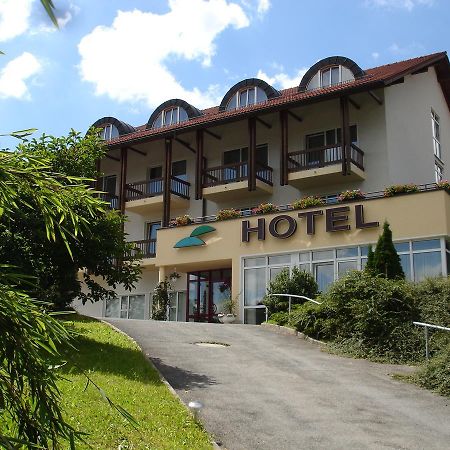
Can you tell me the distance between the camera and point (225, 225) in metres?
24.0

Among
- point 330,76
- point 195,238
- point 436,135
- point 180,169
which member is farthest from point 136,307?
point 436,135

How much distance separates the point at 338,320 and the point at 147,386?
737 cm

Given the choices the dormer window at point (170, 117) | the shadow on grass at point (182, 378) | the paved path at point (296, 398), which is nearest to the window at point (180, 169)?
the dormer window at point (170, 117)

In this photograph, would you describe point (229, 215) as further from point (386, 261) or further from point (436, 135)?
point (436, 135)

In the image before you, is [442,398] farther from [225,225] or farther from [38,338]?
[225,225]

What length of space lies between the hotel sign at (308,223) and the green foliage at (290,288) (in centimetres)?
189

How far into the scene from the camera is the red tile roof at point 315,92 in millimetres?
24000

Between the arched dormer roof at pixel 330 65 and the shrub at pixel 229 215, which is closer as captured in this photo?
the shrub at pixel 229 215

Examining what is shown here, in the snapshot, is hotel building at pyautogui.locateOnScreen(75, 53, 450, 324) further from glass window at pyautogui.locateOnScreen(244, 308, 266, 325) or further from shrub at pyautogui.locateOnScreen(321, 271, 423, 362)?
shrub at pyautogui.locateOnScreen(321, 271, 423, 362)

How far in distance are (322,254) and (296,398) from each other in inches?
485

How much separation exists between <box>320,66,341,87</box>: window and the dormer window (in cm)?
741

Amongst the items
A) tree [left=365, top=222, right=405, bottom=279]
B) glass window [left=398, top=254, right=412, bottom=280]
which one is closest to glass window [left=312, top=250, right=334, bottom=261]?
glass window [left=398, top=254, right=412, bottom=280]

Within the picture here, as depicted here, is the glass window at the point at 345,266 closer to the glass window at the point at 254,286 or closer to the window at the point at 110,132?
the glass window at the point at 254,286

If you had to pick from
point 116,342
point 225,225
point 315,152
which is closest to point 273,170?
point 315,152
